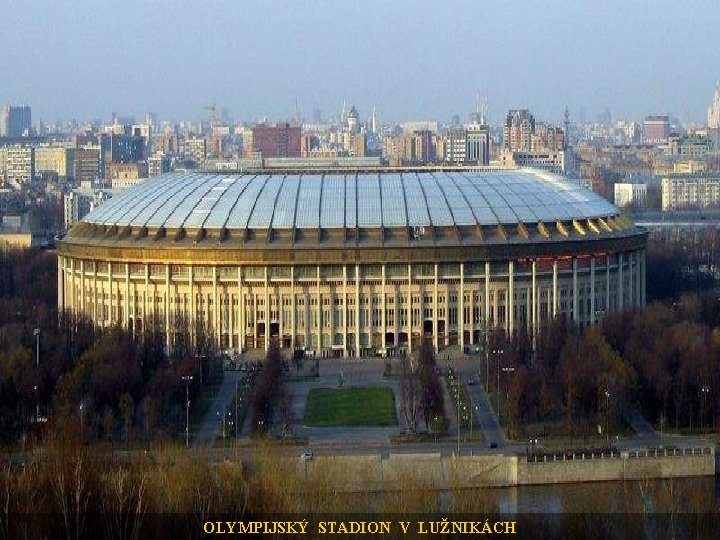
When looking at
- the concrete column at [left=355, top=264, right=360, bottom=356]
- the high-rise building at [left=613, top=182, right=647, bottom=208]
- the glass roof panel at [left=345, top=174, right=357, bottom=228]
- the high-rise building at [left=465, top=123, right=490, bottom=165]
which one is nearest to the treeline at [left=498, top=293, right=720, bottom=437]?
the concrete column at [left=355, top=264, right=360, bottom=356]

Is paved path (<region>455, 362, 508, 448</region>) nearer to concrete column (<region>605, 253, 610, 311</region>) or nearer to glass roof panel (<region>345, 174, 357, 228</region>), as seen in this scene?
glass roof panel (<region>345, 174, 357, 228</region>)

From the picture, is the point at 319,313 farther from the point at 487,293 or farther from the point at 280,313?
the point at 487,293

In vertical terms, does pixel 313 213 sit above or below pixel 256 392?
above

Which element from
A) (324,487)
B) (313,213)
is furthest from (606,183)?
(324,487)

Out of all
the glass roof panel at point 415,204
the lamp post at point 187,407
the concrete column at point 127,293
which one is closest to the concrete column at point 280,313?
the glass roof panel at point 415,204

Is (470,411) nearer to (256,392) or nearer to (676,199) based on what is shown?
(256,392)
